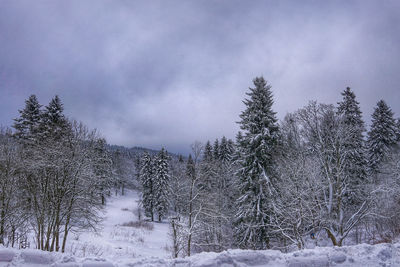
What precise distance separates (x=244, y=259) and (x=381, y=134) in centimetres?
2868

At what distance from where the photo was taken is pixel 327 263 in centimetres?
446

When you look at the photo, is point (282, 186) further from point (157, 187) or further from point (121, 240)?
point (157, 187)

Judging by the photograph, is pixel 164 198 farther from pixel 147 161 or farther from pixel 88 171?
pixel 88 171

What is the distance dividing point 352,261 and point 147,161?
126 feet

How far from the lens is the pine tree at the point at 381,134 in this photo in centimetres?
2392

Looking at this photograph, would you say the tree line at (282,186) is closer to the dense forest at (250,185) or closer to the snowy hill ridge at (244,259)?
the dense forest at (250,185)

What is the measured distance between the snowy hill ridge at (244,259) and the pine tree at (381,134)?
24596 mm

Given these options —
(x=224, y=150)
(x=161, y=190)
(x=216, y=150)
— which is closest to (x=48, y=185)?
(x=161, y=190)

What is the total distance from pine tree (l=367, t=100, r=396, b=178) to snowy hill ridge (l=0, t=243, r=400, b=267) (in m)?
Answer: 24.6

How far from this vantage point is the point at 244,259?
4430 mm

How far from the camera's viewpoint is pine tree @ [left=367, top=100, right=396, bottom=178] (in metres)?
23.9

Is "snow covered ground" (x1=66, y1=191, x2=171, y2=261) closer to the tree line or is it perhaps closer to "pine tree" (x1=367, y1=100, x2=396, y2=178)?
the tree line

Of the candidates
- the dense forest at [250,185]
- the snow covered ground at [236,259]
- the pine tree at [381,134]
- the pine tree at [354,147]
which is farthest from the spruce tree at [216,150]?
the snow covered ground at [236,259]

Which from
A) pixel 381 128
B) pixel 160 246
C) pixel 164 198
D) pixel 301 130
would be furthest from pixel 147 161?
pixel 381 128
